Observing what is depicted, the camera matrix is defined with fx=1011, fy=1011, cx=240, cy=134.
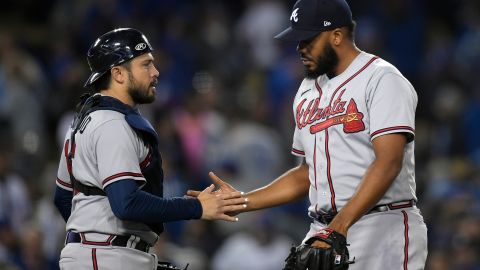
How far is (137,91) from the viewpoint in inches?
196

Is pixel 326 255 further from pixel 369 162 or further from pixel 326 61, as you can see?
pixel 326 61

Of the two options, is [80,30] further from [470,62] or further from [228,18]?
[470,62]

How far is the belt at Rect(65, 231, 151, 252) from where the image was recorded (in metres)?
4.82

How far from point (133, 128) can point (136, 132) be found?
30mm

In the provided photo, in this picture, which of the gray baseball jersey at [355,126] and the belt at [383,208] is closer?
the gray baseball jersey at [355,126]

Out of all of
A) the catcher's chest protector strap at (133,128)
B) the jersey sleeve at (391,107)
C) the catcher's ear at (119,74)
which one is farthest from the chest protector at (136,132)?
the jersey sleeve at (391,107)

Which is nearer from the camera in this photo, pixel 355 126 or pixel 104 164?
pixel 104 164

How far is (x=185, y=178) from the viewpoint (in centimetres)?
1013

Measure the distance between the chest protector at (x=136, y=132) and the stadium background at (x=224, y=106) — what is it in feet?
10.7

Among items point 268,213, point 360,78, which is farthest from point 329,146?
point 268,213

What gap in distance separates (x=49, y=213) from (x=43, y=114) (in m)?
2.11

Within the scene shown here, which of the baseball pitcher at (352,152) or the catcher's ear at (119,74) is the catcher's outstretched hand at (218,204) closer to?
the baseball pitcher at (352,152)

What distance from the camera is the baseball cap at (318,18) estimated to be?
16.6 feet

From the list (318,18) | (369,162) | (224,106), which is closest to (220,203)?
(369,162)
